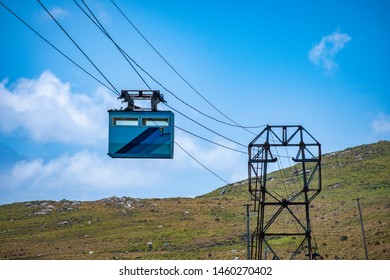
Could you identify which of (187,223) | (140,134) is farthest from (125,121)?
(187,223)

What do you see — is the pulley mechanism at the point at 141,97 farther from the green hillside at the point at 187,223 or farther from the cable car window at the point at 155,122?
the green hillside at the point at 187,223

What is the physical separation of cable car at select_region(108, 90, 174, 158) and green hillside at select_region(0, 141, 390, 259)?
1206 inches

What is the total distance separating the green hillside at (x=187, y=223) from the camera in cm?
6669

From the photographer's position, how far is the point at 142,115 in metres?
21.2

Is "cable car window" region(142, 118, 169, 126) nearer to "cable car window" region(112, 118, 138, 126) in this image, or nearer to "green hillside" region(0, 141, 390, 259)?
"cable car window" region(112, 118, 138, 126)

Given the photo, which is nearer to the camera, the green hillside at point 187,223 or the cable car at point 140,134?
the cable car at point 140,134

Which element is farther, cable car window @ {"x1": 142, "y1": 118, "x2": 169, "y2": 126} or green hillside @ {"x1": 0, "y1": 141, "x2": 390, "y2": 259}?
green hillside @ {"x1": 0, "y1": 141, "x2": 390, "y2": 259}

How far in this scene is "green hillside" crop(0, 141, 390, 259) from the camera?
66.7 meters

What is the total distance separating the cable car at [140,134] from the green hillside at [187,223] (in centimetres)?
3064

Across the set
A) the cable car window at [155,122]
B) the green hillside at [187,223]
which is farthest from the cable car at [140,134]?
the green hillside at [187,223]

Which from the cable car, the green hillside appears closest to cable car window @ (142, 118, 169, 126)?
the cable car

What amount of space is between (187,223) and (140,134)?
245 feet
